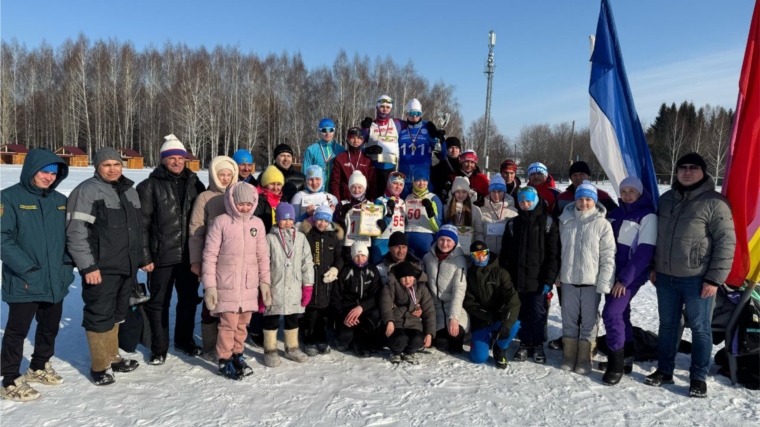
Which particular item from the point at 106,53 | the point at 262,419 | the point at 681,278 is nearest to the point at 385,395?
the point at 262,419

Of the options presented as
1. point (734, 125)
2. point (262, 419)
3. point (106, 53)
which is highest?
point (106, 53)

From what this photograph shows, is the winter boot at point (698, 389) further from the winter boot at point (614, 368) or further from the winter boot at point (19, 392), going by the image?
the winter boot at point (19, 392)

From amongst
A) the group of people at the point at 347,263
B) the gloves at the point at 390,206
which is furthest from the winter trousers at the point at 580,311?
the gloves at the point at 390,206

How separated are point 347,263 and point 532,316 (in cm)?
208

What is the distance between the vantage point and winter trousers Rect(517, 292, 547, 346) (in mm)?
4758

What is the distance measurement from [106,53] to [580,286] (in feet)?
163

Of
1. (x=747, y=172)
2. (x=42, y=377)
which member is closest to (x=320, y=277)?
(x=42, y=377)

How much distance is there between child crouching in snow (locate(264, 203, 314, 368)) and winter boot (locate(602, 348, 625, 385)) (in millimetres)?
2944

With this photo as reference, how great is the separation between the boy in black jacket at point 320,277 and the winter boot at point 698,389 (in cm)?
346

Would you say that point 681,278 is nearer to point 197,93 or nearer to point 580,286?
point 580,286

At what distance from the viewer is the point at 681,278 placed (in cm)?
407

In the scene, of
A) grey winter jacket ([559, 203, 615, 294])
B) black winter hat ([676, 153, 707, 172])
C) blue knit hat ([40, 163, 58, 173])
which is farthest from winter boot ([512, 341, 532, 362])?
blue knit hat ([40, 163, 58, 173])

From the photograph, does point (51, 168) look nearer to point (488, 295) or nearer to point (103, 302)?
point (103, 302)

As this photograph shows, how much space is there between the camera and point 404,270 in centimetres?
481
